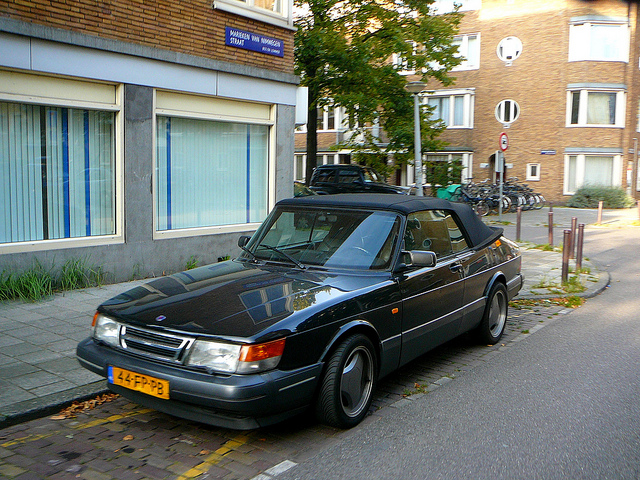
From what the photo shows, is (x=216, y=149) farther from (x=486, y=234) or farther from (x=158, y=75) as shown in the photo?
(x=486, y=234)

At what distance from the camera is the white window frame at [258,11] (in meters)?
10.6

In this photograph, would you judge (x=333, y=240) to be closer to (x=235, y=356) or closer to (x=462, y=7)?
(x=235, y=356)

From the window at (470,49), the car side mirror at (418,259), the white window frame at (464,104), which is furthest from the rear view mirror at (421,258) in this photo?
the window at (470,49)

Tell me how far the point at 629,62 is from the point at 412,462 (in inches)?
1294

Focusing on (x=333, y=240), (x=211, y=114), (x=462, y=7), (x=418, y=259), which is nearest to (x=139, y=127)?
(x=211, y=114)

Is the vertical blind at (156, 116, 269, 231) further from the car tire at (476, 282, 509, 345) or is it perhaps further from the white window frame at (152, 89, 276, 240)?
the car tire at (476, 282, 509, 345)

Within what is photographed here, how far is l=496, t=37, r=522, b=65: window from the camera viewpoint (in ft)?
107

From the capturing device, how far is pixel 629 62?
31281mm

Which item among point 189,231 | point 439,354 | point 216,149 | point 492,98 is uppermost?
point 492,98

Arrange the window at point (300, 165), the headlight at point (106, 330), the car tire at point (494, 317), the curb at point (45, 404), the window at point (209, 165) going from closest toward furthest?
the headlight at point (106, 330) → the curb at point (45, 404) → the car tire at point (494, 317) → the window at point (209, 165) → the window at point (300, 165)

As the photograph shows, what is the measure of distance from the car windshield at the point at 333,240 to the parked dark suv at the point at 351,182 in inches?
684

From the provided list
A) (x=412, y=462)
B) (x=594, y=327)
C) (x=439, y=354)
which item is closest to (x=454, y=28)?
(x=594, y=327)

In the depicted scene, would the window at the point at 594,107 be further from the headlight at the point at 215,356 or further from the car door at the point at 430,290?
the headlight at the point at 215,356

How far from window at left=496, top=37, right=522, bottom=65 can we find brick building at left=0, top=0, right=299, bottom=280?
23957 millimetres
